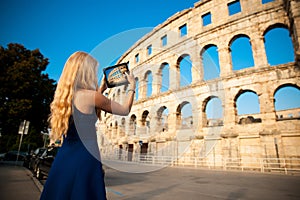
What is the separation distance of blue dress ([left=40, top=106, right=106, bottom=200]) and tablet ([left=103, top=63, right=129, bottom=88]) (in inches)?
16.0

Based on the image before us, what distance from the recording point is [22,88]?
1559 cm

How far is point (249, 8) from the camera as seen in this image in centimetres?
1527

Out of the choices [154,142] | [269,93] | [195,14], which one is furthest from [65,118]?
[195,14]

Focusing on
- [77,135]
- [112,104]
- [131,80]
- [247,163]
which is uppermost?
[131,80]

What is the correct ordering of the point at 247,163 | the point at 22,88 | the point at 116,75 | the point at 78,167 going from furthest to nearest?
the point at 22,88
the point at 247,163
the point at 116,75
the point at 78,167

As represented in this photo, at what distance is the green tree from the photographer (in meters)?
15.2

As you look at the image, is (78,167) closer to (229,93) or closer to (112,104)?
(112,104)

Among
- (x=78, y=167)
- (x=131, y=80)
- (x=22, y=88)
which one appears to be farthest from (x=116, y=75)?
(x=22, y=88)

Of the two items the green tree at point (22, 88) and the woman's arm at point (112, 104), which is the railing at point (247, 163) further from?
the green tree at point (22, 88)

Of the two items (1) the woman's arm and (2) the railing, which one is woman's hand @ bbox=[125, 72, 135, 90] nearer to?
(1) the woman's arm

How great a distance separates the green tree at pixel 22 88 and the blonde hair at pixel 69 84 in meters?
16.8

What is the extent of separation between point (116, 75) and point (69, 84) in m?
0.45

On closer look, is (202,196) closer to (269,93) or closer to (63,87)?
(63,87)

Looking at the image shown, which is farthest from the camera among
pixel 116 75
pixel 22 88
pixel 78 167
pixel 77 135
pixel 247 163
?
pixel 22 88
